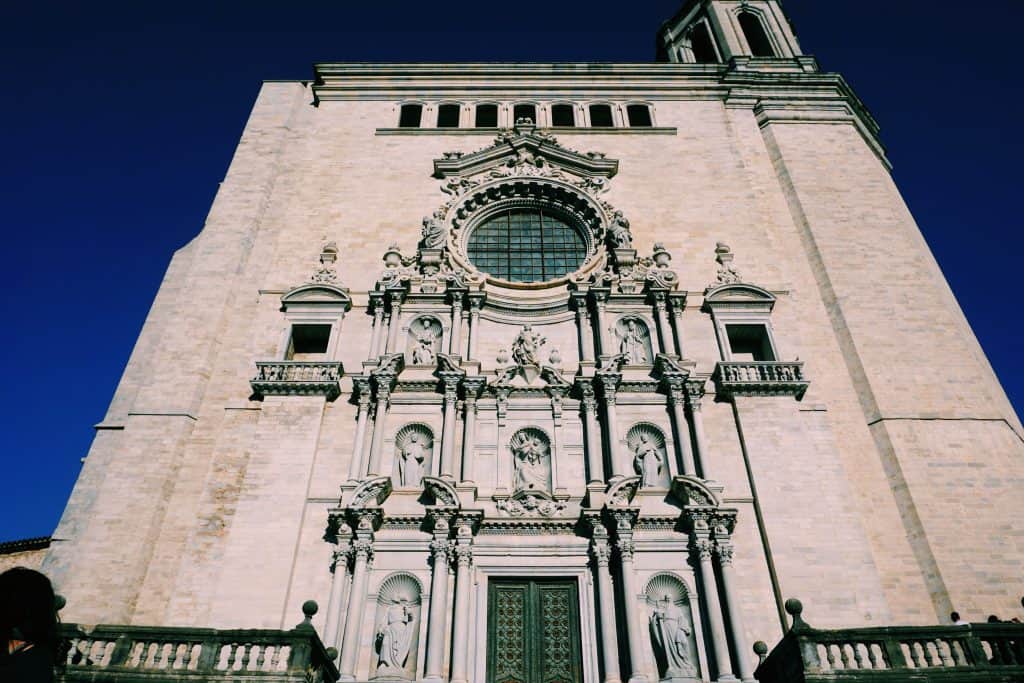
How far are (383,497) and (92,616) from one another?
16.1ft

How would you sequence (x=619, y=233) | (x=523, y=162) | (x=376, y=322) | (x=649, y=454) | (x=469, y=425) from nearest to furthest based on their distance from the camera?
(x=649, y=454), (x=469, y=425), (x=376, y=322), (x=619, y=233), (x=523, y=162)

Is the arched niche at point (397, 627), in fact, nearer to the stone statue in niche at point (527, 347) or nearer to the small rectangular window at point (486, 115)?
the stone statue in niche at point (527, 347)

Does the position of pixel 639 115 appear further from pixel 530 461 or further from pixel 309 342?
pixel 530 461

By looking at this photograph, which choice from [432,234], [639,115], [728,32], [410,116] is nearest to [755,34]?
[728,32]

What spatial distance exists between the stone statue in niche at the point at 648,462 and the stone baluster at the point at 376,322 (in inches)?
226

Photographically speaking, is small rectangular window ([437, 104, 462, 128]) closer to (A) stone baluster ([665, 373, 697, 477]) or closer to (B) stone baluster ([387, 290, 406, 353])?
(B) stone baluster ([387, 290, 406, 353])

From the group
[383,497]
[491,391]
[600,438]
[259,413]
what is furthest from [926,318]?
[259,413]

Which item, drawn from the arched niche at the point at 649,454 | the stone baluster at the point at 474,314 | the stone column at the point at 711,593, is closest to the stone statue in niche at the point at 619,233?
the stone baluster at the point at 474,314

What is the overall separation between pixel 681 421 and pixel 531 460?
2985 millimetres

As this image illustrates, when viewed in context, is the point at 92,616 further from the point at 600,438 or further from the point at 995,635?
the point at 995,635

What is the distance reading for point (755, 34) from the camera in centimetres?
2647

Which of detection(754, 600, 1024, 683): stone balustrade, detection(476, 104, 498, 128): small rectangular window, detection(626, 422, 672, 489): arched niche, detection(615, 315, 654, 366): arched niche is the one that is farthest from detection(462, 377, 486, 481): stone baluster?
detection(476, 104, 498, 128): small rectangular window

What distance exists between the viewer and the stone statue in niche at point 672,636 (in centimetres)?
1152

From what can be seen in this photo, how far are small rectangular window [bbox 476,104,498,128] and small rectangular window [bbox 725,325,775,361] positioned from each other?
9795 mm
